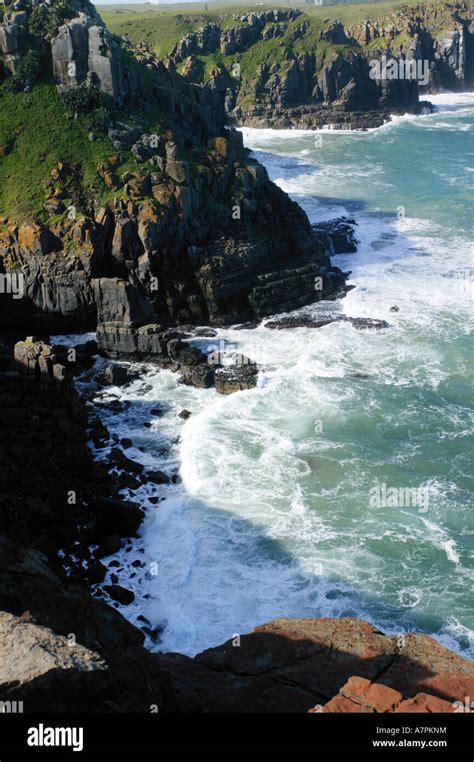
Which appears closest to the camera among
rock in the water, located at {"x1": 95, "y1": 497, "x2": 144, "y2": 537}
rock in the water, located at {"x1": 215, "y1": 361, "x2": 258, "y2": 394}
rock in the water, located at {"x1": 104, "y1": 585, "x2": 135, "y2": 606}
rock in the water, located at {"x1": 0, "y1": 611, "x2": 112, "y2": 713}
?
rock in the water, located at {"x1": 0, "y1": 611, "x2": 112, "y2": 713}

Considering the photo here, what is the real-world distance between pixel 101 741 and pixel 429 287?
201 ft

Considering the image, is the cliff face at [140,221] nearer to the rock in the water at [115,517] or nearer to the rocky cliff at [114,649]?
the rocky cliff at [114,649]

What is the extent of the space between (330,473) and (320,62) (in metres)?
149

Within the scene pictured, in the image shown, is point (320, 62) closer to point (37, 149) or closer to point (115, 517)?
point (37, 149)

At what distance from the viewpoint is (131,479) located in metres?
44.7

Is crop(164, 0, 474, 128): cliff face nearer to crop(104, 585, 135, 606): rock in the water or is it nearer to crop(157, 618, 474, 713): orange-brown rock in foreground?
crop(104, 585, 135, 606): rock in the water

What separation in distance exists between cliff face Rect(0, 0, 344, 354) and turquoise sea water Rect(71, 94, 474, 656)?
4742 millimetres

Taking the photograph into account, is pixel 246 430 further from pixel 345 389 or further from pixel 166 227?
pixel 166 227

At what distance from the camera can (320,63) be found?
17125 cm

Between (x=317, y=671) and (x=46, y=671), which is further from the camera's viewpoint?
(x=317, y=671)

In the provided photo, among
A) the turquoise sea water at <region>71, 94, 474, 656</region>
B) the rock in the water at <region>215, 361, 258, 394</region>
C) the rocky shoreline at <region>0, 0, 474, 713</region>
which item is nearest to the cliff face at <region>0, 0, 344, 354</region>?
the rocky shoreline at <region>0, 0, 474, 713</region>

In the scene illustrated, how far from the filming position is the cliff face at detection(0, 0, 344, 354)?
201 feet

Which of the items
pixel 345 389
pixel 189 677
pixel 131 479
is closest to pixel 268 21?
pixel 345 389

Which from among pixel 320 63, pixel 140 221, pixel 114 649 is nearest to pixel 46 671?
pixel 114 649
